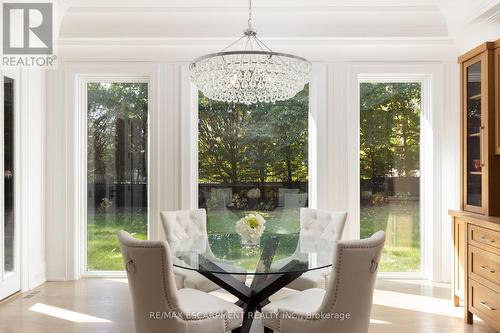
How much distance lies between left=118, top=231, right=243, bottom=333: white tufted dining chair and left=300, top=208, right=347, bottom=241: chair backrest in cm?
149

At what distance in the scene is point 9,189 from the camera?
386 centimetres

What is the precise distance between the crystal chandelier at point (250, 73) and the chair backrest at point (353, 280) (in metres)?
1.32

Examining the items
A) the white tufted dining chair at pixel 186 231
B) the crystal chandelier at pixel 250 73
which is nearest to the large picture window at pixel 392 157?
the crystal chandelier at pixel 250 73

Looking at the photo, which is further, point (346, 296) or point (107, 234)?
point (107, 234)

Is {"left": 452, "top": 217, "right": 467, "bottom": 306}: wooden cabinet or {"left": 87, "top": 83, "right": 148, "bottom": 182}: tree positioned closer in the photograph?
{"left": 452, "top": 217, "right": 467, "bottom": 306}: wooden cabinet

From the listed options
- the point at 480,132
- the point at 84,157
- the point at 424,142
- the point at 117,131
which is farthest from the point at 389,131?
the point at 84,157

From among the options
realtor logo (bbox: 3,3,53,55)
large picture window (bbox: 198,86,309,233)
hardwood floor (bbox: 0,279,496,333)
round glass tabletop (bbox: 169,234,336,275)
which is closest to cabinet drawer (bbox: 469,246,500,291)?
hardwood floor (bbox: 0,279,496,333)

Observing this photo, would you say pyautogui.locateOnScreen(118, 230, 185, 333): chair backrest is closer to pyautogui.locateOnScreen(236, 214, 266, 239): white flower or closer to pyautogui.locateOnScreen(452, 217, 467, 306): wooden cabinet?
pyautogui.locateOnScreen(236, 214, 266, 239): white flower

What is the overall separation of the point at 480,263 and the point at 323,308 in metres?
1.73

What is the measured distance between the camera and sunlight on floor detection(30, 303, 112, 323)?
10.8 ft

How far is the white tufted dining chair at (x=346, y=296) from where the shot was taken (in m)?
2.10

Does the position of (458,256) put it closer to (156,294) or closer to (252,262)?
(252,262)

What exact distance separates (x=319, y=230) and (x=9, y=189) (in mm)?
3208

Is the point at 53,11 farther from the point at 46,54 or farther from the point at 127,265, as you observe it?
the point at 127,265
